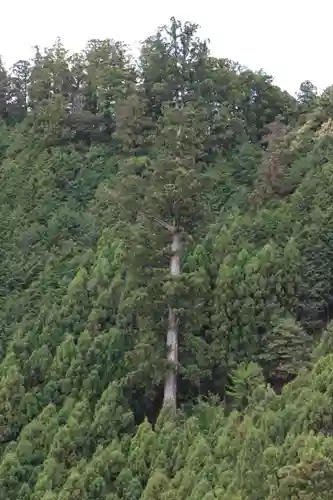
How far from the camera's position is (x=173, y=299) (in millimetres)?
17938

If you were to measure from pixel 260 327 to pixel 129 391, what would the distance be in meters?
3.34

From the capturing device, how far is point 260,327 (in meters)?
18.2

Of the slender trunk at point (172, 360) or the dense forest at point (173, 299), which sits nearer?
the dense forest at point (173, 299)

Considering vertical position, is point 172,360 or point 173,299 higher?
point 173,299

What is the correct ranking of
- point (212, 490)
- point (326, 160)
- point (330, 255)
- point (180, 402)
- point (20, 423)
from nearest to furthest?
point (212, 490)
point (20, 423)
point (180, 402)
point (330, 255)
point (326, 160)

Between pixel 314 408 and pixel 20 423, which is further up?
pixel 314 408

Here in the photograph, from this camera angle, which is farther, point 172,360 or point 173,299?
point 173,299

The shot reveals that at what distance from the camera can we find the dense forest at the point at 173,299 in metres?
14.7

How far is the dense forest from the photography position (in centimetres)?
1470

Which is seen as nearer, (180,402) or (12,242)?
(180,402)

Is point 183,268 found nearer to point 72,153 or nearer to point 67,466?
point 67,466

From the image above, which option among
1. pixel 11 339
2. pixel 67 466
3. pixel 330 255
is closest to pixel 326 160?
pixel 330 255

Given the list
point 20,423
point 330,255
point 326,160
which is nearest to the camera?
point 20,423

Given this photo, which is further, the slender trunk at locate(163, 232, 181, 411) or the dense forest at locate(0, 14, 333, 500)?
the slender trunk at locate(163, 232, 181, 411)
